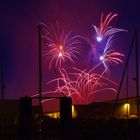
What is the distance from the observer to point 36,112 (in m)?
45.7

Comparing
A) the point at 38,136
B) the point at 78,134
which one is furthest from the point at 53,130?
the point at 78,134

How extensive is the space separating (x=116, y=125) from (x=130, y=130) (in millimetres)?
1150

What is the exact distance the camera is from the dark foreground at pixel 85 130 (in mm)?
32003

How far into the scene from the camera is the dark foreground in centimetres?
3200

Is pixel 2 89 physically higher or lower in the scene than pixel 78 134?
higher

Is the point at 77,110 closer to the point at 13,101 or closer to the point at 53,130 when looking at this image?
the point at 13,101

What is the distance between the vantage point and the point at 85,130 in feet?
110

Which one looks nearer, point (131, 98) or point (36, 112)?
point (36, 112)

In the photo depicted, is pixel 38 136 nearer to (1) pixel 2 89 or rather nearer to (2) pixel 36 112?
(2) pixel 36 112

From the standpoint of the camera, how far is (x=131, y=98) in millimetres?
59469

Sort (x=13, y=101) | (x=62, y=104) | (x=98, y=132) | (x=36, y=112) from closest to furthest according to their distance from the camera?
(x=62, y=104), (x=98, y=132), (x=36, y=112), (x=13, y=101)

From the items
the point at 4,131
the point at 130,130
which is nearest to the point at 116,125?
the point at 130,130

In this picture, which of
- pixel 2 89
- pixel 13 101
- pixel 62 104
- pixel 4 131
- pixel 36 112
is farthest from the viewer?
pixel 2 89

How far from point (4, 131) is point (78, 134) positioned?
6436 millimetres
